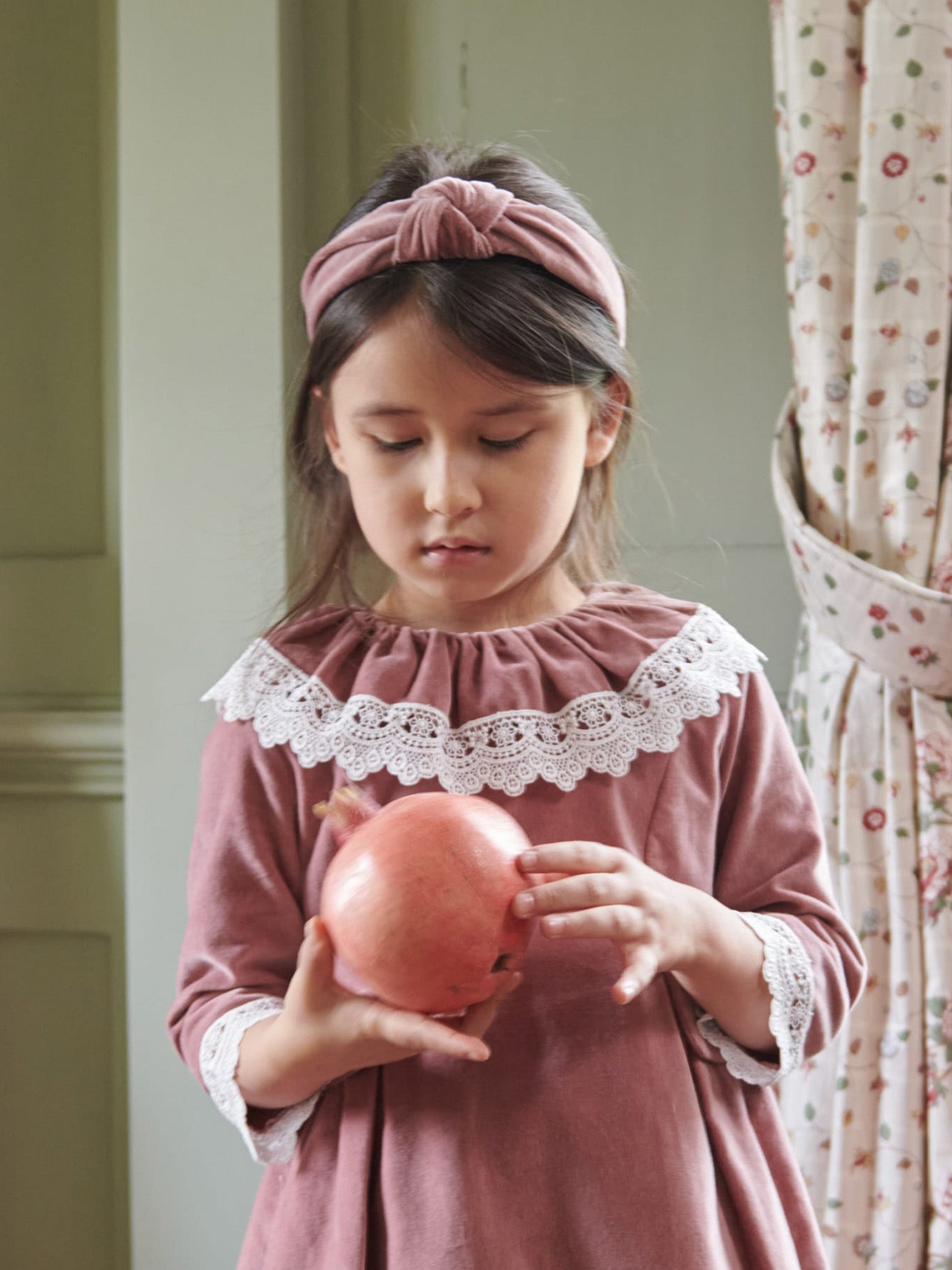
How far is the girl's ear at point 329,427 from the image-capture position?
87cm

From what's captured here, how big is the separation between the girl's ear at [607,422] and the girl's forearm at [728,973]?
0.34 m

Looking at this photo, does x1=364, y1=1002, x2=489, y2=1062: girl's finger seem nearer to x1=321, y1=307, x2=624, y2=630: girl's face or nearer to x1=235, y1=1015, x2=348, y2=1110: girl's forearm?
x1=235, y1=1015, x2=348, y2=1110: girl's forearm

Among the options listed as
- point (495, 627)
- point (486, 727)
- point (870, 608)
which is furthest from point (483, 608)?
point (870, 608)

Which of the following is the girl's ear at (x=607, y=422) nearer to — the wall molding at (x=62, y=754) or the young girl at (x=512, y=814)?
the young girl at (x=512, y=814)

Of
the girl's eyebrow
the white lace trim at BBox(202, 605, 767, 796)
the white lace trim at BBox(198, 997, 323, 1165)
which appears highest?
the girl's eyebrow

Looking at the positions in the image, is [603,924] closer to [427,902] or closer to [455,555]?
[427,902]

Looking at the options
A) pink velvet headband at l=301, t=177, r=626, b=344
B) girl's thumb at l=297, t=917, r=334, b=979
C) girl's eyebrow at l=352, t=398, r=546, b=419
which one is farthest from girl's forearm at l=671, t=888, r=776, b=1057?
pink velvet headband at l=301, t=177, r=626, b=344

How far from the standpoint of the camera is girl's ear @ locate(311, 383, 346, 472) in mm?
867

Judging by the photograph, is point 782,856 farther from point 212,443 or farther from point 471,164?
point 212,443

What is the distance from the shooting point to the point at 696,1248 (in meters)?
0.73

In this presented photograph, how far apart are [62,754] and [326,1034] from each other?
855 mm

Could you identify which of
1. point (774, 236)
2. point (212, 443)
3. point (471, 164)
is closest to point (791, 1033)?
point (471, 164)

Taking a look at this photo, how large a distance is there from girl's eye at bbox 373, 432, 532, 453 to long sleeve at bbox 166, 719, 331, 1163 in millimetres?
229

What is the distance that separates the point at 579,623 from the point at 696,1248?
43 centimetres
